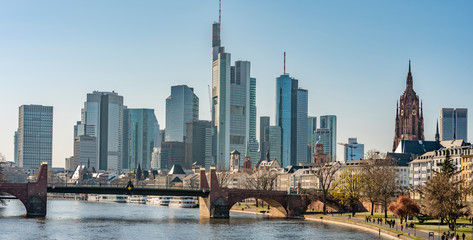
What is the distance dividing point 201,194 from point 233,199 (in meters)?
7.27

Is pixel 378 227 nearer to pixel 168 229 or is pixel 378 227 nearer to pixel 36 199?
pixel 168 229

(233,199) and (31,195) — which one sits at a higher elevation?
(31,195)

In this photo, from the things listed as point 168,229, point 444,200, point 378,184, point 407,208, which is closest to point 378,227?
point 407,208

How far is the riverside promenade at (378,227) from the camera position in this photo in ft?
392

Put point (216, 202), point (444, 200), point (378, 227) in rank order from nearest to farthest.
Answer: point (444, 200) → point (378, 227) → point (216, 202)

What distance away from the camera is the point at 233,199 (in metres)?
177

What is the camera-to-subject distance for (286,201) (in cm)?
18300

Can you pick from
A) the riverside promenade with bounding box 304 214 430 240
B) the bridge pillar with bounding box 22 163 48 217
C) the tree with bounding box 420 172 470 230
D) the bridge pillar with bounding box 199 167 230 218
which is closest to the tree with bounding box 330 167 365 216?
the riverside promenade with bounding box 304 214 430 240

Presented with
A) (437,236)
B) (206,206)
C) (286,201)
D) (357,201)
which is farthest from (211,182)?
(437,236)

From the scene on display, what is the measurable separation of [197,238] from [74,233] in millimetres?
21879

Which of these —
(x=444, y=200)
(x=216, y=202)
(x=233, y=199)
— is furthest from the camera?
(x=233, y=199)

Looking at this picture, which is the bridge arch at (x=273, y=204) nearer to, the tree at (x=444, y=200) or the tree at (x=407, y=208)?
the tree at (x=407, y=208)

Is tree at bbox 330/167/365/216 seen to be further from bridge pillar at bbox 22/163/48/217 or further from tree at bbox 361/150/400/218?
bridge pillar at bbox 22/163/48/217

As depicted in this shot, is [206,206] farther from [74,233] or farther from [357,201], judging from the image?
[74,233]
